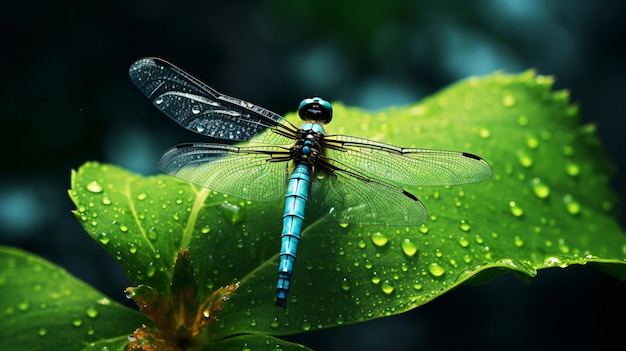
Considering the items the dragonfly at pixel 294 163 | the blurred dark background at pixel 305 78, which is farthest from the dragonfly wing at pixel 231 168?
the blurred dark background at pixel 305 78

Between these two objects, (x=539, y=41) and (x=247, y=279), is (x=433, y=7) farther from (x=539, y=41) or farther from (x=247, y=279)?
(x=247, y=279)

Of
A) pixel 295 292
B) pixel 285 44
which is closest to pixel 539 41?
pixel 285 44

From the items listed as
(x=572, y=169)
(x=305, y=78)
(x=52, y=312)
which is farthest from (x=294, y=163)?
(x=305, y=78)

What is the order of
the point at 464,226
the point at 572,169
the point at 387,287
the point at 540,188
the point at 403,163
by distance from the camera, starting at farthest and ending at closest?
the point at 572,169 → the point at 540,188 → the point at 403,163 → the point at 464,226 → the point at 387,287

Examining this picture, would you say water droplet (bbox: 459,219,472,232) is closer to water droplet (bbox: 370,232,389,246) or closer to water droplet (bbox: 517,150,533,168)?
water droplet (bbox: 370,232,389,246)

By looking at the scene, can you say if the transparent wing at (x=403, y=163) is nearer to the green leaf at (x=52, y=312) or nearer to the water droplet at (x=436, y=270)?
the water droplet at (x=436, y=270)

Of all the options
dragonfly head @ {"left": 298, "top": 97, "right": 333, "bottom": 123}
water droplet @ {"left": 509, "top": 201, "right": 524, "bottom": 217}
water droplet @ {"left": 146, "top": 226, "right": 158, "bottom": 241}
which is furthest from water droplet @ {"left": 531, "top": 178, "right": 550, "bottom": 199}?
water droplet @ {"left": 146, "top": 226, "right": 158, "bottom": 241}

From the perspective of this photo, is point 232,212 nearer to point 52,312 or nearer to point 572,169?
point 52,312
